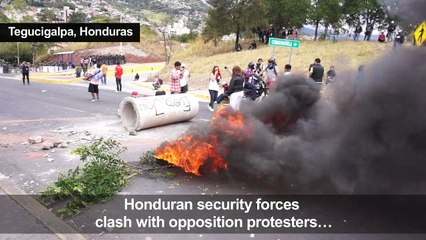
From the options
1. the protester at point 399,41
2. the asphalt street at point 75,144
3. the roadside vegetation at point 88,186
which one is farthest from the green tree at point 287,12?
the roadside vegetation at point 88,186

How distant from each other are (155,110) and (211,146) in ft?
12.4

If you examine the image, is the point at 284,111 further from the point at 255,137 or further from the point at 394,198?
the point at 394,198

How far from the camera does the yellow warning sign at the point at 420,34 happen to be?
524 cm

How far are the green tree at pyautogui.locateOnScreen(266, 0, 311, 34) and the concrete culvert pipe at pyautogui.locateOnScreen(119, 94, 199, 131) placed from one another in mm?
23716

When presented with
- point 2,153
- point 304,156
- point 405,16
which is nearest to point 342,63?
point 405,16

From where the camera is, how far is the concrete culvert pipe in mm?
9336

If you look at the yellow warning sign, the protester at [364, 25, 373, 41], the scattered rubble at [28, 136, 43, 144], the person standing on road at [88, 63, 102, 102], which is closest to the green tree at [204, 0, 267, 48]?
the protester at [364, 25, 373, 41]

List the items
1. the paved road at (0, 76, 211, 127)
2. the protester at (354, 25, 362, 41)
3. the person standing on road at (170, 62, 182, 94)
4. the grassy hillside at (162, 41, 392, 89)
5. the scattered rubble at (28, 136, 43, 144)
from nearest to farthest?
1. the scattered rubble at (28, 136, 43, 144)
2. the person standing on road at (170, 62, 182, 94)
3. the paved road at (0, 76, 211, 127)
4. the grassy hillside at (162, 41, 392, 89)
5. the protester at (354, 25, 362, 41)

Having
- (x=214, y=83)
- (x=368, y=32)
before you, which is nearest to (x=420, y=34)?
(x=214, y=83)

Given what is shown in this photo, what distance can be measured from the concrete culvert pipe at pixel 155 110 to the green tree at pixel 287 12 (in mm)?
23716

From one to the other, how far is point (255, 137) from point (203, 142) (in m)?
0.81

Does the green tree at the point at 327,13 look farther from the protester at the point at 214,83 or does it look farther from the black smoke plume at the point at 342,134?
the black smoke plume at the point at 342,134

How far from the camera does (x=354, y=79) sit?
5547 mm

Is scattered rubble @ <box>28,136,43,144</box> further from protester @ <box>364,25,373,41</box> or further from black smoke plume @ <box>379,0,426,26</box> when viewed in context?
protester @ <box>364,25,373,41</box>
